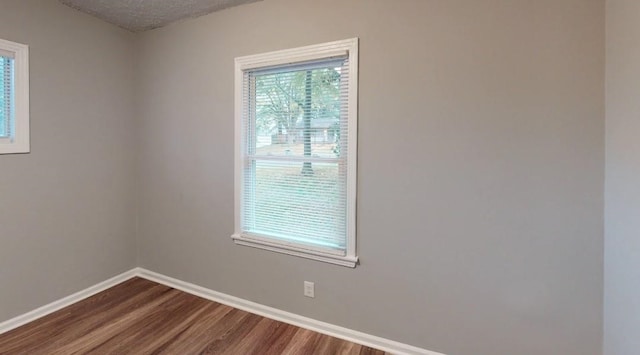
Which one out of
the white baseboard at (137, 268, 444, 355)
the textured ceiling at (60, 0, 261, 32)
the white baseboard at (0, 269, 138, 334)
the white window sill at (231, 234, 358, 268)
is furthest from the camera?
the textured ceiling at (60, 0, 261, 32)

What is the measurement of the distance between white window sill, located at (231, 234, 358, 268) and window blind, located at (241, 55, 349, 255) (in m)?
0.04

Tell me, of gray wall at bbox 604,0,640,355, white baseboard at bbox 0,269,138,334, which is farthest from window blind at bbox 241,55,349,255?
white baseboard at bbox 0,269,138,334

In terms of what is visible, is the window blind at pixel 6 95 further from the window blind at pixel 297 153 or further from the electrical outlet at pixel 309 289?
the electrical outlet at pixel 309 289

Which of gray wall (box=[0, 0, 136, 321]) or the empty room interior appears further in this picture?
gray wall (box=[0, 0, 136, 321])

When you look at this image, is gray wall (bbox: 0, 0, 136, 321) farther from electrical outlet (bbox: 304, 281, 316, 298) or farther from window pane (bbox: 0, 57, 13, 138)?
electrical outlet (bbox: 304, 281, 316, 298)

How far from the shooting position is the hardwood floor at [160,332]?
6.63ft

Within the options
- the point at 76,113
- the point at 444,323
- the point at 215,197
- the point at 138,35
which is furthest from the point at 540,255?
the point at 138,35

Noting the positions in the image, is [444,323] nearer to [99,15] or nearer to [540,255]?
[540,255]

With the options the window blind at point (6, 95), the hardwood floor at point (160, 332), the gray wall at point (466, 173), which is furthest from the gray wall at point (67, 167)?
the gray wall at point (466, 173)

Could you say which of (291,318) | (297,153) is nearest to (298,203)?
(297,153)

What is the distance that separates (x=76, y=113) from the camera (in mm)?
2574

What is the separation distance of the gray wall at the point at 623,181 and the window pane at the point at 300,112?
4.59 feet

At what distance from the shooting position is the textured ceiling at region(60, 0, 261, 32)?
2367 millimetres

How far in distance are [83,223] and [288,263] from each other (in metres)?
1.93
